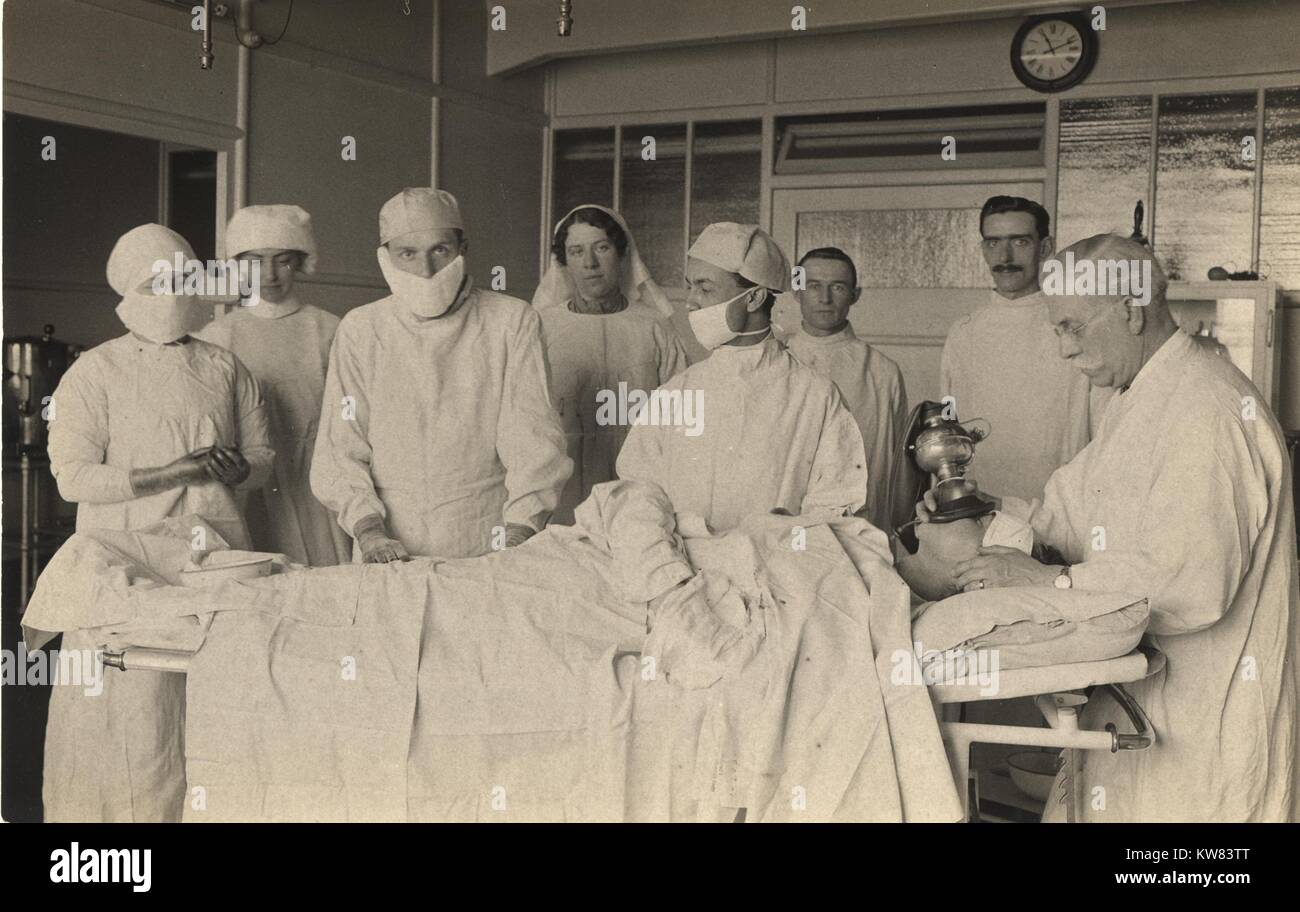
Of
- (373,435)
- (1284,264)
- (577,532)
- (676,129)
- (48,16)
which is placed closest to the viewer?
(577,532)

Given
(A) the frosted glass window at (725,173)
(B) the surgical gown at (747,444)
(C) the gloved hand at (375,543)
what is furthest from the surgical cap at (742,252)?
(A) the frosted glass window at (725,173)

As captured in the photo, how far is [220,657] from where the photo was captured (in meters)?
2.71

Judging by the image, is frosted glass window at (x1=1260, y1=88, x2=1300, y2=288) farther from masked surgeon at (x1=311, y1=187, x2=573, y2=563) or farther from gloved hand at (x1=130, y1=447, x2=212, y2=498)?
gloved hand at (x1=130, y1=447, x2=212, y2=498)

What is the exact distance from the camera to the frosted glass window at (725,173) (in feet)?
26.7

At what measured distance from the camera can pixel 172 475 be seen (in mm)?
3350

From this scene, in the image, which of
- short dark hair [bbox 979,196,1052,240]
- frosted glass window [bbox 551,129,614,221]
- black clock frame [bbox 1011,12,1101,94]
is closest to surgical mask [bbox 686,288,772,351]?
short dark hair [bbox 979,196,1052,240]

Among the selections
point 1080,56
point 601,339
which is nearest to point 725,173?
point 1080,56

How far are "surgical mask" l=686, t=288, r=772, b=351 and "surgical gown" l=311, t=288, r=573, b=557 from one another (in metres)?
0.52

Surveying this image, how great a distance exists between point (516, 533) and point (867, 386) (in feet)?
6.34

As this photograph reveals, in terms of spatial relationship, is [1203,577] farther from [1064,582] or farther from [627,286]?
[627,286]

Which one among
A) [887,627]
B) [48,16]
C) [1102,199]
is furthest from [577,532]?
[1102,199]

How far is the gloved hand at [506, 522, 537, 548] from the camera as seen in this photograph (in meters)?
3.37
